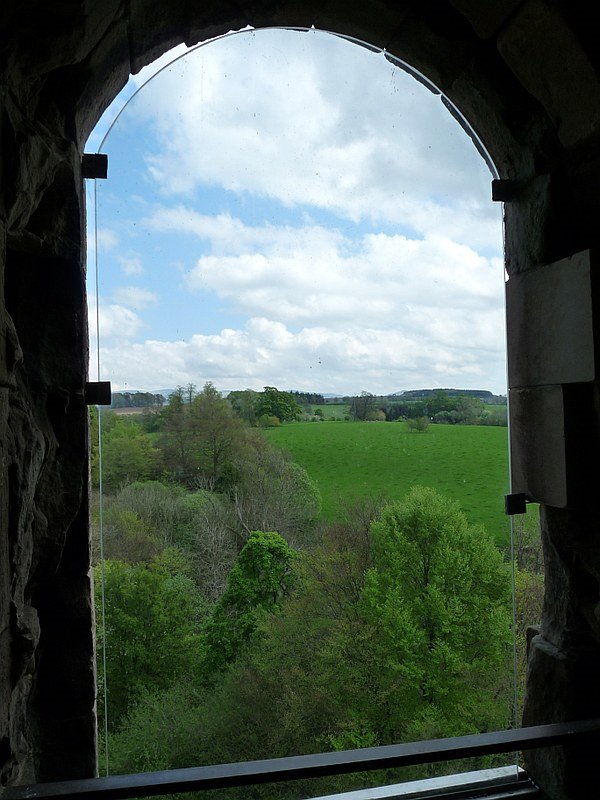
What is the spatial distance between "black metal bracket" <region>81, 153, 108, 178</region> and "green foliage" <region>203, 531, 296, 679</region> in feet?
3.83

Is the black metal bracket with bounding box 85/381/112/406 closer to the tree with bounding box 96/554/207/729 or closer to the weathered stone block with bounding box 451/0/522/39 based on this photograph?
the tree with bounding box 96/554/207/729

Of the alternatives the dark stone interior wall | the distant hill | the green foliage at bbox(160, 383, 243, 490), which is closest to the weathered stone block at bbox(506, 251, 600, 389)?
the dark stone interior wall

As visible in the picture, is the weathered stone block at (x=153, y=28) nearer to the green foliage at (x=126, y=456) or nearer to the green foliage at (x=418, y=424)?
the green foliage at (x=126, y=456)

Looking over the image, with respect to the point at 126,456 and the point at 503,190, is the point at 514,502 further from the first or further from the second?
the point at 126,456

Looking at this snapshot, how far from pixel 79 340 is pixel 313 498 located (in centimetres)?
100

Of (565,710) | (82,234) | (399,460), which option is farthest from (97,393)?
(565,710)

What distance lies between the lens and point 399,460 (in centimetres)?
198

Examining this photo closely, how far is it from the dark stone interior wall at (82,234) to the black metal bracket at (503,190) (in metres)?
0.03

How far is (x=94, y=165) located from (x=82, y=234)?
0.67ft

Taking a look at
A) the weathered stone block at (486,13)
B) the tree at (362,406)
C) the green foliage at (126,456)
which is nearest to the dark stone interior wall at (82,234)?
the weathered stone block at (486,13)

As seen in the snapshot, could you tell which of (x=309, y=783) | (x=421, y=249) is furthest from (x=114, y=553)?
(x=421, y=249)

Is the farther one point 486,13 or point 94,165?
point 94,165

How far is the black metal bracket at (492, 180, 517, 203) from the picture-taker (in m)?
1.53

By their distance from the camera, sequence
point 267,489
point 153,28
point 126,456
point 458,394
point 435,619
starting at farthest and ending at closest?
point 435,619 < point 458,394 < point 267,489 < point 126,456 < point 153,28
